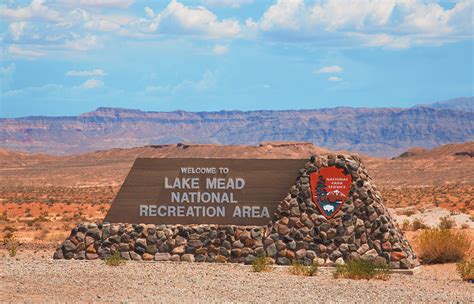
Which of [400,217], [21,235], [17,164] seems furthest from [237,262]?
[17,164]

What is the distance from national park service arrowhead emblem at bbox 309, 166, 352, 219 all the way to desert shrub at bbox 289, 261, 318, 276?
4.98 ft

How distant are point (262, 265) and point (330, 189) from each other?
8.38 ft

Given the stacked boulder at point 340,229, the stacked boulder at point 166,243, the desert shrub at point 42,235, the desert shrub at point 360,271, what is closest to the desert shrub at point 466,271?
the stacked boulder at point 340,229

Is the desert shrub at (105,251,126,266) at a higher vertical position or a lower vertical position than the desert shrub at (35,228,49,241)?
higher

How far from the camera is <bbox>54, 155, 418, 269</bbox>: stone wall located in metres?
20.3

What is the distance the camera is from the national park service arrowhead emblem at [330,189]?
20656 mm

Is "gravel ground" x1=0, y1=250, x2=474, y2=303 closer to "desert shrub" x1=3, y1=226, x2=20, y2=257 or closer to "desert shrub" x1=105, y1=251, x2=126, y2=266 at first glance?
"desert shrub" x1=105, y1=251, x2=126, y2=266

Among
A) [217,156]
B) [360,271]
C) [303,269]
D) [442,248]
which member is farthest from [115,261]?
[217,156]

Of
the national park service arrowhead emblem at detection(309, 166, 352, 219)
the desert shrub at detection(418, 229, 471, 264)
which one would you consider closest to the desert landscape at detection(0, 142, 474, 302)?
the desert shrub at detection(418, 229, 471, 264)

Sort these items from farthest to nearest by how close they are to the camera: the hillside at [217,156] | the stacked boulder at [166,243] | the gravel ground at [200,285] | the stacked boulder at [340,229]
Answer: the hillside at [217,156] → the stacked boulder at [166,243] → the stacked boulder at [340,229] → the gravel ground at [200,285]

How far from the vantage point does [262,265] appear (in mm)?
19734

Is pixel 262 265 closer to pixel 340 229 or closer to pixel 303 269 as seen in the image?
pixel 303 269

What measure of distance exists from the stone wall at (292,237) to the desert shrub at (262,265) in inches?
18.8

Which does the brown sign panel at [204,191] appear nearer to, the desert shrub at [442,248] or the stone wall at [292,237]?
the stone wall at [292,237]
